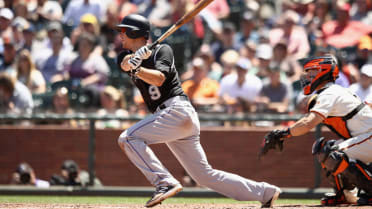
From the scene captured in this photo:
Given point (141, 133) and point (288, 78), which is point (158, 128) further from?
point (288, 78)

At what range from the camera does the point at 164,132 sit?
5738 millimetres

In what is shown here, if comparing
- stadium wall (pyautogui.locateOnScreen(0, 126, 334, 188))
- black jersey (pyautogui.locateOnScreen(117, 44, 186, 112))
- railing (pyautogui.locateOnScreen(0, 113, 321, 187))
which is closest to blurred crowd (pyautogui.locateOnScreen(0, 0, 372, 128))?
railing (pyautogui.locateOnScreen(0, 113, 321, 187))

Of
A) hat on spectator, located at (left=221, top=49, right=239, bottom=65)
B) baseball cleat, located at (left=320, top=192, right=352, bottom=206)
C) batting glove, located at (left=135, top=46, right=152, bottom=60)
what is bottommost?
baseball cleat, located at (left=320, top=192, right=352, bottom=206)

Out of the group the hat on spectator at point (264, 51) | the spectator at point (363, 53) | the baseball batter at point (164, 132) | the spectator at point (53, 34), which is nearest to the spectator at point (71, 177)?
the spectator at point (53, 34)

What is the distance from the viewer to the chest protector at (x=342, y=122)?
20.4ft

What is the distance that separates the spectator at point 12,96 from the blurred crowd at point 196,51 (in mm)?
15

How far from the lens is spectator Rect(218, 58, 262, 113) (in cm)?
978

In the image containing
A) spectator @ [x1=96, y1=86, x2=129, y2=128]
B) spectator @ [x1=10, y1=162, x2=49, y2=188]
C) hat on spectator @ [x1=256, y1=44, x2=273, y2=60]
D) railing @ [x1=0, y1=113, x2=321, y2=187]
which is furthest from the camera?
hat on spectator @ [x1=256, y1=44, x2=273, y2=60]

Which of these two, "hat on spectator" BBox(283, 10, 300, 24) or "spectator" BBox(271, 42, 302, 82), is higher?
"hat on spectator" BBox(283, 10, 300, 24)

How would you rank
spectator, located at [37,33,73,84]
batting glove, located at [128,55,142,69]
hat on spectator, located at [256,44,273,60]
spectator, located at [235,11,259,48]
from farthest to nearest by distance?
spectator, located at [235,11,259,48] < spectator, located at [37,33,73,84] < hat on spectator, located at [256,44,273,60] < batting glove, located at [128,55,142,69]

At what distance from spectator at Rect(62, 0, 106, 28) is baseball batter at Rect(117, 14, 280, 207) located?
642 cm

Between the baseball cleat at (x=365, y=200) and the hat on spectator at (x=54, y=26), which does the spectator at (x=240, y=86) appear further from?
the baseball cleat at (x=365, y=200)

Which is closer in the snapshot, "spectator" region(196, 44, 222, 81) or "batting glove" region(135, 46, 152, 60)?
"batting glove" region(135, 46, 152, 60)

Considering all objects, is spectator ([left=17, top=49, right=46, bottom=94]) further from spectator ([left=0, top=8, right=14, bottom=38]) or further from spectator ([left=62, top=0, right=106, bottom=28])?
spectator ([left=62, top=0, right=106, bottom=28])
